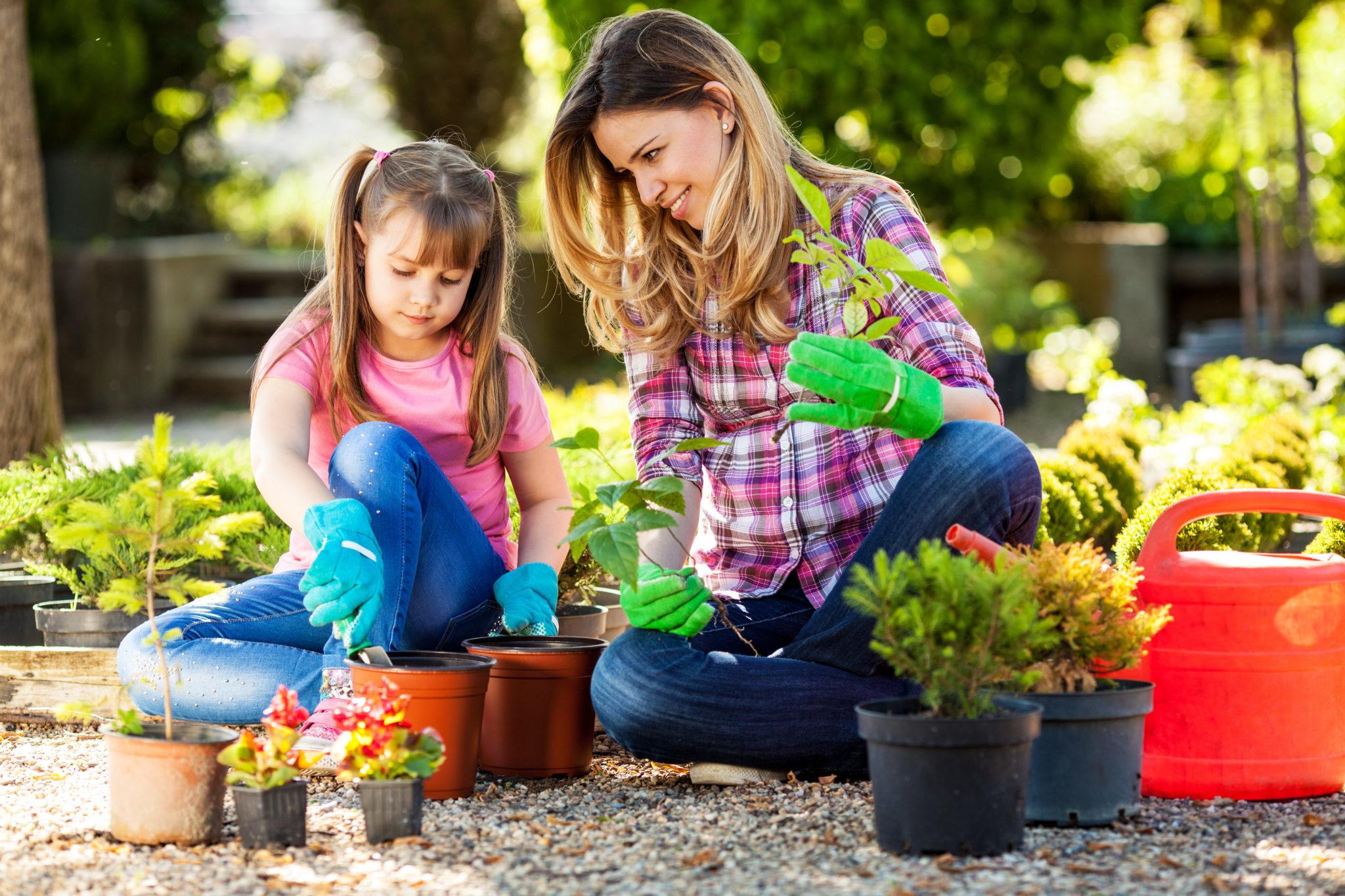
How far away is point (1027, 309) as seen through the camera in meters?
7.37

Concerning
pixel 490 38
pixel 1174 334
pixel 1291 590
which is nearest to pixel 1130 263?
pixel 1174 334

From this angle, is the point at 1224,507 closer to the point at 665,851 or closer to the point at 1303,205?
the point at 665,851

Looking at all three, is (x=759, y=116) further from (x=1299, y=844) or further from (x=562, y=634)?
(x=1299, y=844)

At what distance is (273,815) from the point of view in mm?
1819

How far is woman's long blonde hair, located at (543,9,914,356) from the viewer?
2.32 meters

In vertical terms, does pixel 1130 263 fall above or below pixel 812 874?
above

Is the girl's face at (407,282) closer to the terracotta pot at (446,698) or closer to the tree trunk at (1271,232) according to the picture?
the terracotta pot at (446,698)

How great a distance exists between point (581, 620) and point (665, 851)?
0.82 m

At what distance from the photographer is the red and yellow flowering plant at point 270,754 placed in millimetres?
1802

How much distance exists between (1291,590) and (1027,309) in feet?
18.2

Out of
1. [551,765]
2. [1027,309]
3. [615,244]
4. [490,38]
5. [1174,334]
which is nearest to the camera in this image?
[551,765]

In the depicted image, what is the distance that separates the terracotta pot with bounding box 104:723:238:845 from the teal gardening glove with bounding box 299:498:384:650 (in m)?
0.27

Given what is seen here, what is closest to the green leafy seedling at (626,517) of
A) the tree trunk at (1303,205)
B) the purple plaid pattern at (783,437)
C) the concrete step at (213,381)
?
the purple plaid pattern at (783,437)

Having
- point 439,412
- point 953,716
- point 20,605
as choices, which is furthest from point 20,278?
point 953,716
